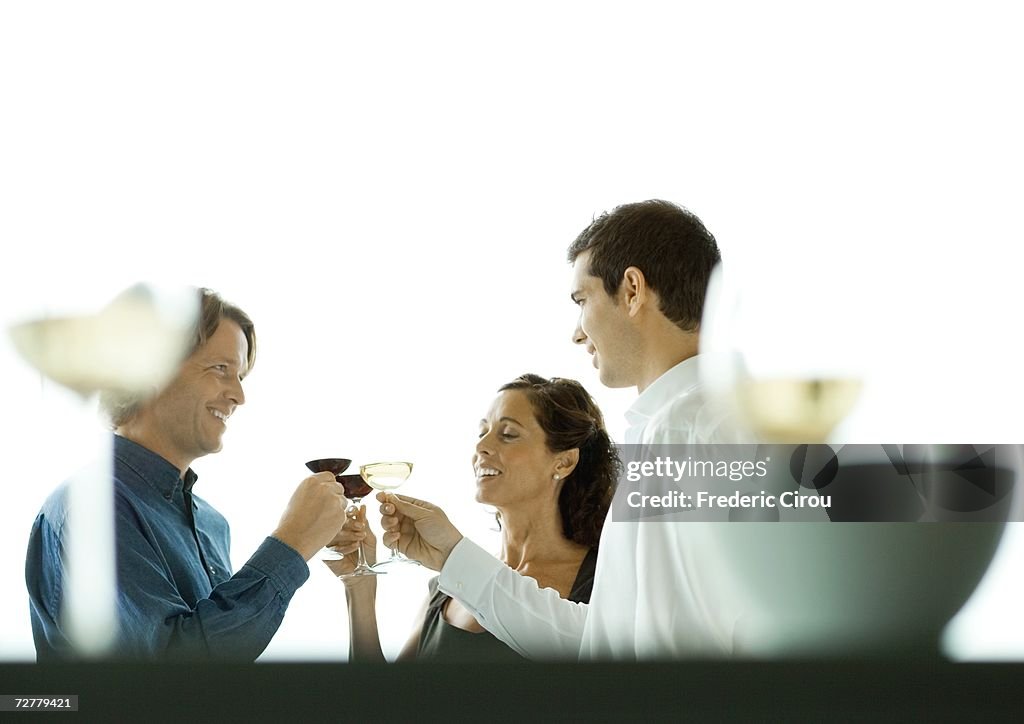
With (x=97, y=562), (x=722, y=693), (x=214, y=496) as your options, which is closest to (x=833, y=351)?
(x=722, y=693)

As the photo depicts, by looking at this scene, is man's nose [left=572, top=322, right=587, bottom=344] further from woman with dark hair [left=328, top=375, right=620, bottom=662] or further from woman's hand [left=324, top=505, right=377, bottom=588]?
woman's hand [left=324, top=505, right=377, bottom=588]

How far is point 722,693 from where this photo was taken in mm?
1765

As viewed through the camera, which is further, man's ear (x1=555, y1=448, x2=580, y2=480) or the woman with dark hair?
man's ear (x1=555, y1=448, x2=580, y2=480)

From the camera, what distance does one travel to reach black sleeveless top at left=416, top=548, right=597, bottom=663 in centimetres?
183

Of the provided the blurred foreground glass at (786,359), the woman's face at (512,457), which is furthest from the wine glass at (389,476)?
the blurred foreground glass at (786,359)

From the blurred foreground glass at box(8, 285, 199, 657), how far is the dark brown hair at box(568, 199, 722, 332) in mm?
616

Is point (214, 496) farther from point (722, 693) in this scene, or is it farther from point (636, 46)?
point (636, 46)

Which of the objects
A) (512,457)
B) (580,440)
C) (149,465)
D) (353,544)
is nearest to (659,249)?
(580,440)

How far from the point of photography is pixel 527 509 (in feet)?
6.64

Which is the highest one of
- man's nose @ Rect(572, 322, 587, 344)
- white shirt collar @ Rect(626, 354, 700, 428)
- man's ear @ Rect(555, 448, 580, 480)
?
man's nose @ Rect(572, 322, 587, 344)

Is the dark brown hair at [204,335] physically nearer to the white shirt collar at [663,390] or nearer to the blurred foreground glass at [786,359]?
Answer: the white shirt collar at [663,390]

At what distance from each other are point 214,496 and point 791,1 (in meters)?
1.15

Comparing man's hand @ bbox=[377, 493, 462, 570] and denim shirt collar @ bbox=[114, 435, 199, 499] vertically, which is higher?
denim shirt collar @ bbox=[114, 435, 199, 499]

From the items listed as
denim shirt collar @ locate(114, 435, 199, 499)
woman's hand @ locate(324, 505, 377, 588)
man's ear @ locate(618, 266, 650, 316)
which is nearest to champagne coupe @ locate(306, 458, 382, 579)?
woman's hand @ locate(324, 505, 377, 588)
